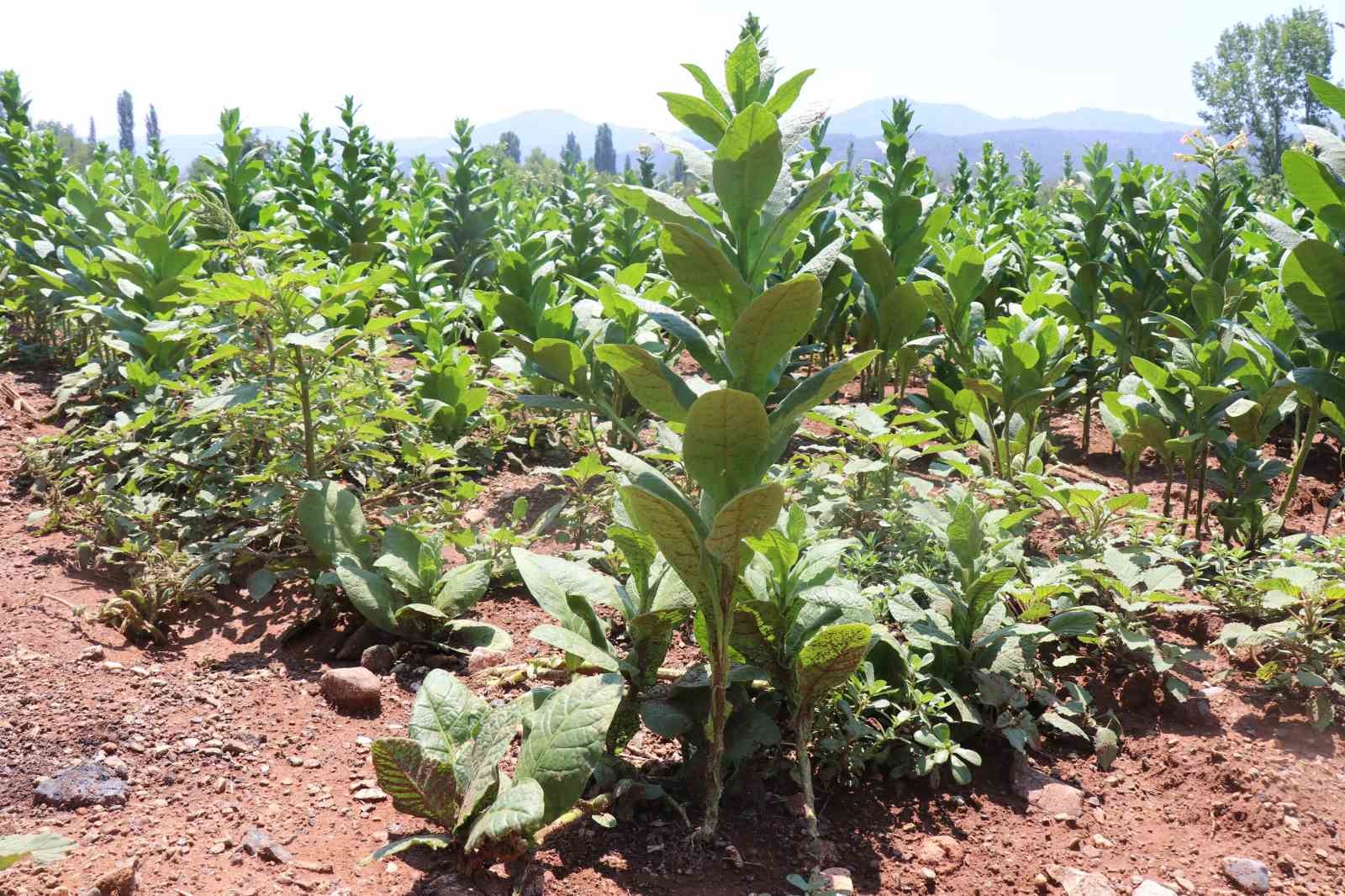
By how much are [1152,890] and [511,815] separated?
1537 millimetres

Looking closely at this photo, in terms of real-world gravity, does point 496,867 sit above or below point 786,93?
below

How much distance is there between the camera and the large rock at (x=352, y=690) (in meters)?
2.77

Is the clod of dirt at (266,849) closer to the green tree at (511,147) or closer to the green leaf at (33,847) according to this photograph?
the green leaf at (33,847)

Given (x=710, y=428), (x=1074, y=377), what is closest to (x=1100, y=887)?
(x=710, y=428)

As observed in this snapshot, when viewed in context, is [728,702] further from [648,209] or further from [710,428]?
[648,209]

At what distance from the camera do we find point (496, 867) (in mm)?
2111

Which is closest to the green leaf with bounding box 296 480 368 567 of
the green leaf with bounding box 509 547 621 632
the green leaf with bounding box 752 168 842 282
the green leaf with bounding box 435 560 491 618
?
the green leaf with bounding box 435 560 491 618

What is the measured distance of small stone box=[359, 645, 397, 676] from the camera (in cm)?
303

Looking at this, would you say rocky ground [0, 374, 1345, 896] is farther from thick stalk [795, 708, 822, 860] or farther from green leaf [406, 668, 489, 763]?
green leaf [406, 668, 489, 763]

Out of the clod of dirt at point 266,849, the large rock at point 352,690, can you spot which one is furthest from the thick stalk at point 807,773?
the large rock at point 352,690

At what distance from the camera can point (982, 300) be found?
7133mm

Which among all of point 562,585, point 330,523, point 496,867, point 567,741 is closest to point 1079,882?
point 567,741

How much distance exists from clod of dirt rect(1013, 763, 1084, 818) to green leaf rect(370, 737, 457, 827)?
61.4 inches

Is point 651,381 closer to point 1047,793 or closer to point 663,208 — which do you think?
point 663,208
